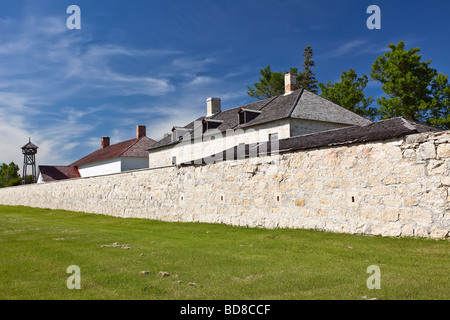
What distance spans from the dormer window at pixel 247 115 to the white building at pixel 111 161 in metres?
17.6

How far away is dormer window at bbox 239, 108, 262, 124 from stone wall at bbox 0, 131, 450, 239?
11.9 meters

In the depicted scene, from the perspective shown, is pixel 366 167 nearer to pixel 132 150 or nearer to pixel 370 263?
pixel 370 263

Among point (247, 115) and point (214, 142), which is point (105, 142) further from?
point (247, 115)

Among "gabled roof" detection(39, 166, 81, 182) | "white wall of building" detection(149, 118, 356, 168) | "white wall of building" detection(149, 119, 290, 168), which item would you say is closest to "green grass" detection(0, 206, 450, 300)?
"white wall of building" detection(149, 118, 356, 168)

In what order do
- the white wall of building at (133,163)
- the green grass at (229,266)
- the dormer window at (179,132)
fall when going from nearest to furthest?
the green grass at (229,266)
the dormer window at (179,132)
the white wall of building at (133,163)

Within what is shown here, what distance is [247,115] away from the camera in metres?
29.0

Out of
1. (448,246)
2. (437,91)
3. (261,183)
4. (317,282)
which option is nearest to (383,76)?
(437,91)

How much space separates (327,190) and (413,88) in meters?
26.0

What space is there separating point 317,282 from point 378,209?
17.5 ft

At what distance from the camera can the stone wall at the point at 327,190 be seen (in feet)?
30.9

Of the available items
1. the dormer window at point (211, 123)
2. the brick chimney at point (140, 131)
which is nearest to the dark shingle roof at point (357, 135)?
the dormer window at point (211, 123)

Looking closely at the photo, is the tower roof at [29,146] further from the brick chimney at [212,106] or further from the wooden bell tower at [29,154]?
the brick chimney at [212,106]

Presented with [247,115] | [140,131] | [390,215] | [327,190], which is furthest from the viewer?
[140,131]

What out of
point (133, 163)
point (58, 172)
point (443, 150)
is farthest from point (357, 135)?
point (58, 172)
